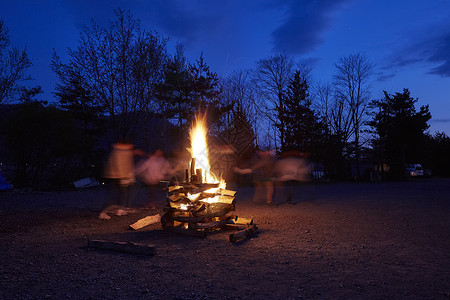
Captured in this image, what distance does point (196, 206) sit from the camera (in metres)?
6.65

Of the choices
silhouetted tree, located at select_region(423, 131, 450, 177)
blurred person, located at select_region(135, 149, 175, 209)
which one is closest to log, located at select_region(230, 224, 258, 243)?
blurred person, located at select_region(135, 149, 175, 209)

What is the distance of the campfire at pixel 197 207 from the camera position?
21.0ft

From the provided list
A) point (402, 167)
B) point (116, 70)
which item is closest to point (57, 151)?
point (116, 70)

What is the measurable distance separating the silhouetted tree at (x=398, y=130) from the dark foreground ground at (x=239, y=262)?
27.4 metres

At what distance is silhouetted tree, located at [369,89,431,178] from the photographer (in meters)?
31.9

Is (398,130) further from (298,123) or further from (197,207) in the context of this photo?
(197,207)

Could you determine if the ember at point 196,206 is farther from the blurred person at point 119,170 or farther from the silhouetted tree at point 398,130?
the silhouetted tree at point 398,130

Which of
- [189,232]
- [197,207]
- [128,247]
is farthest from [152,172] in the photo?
[128,247]

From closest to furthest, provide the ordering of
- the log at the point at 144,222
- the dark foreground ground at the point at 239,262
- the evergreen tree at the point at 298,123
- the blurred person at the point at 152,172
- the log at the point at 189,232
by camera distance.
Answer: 1. the dark foreground ground at the point at 239,262
2. the log at the point at 189,232
3. the log at the point at 144,222
4. the blurred person at the point at 152,172
5. the evergreen tree at the point at 298,123

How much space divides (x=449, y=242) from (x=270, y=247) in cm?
315

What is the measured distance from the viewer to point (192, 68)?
27562 mm

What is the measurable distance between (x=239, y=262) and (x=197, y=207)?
7.39ft

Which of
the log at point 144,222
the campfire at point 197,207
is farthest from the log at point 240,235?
the log at point 144,222

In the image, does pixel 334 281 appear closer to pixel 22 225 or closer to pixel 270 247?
pixel 270 247
